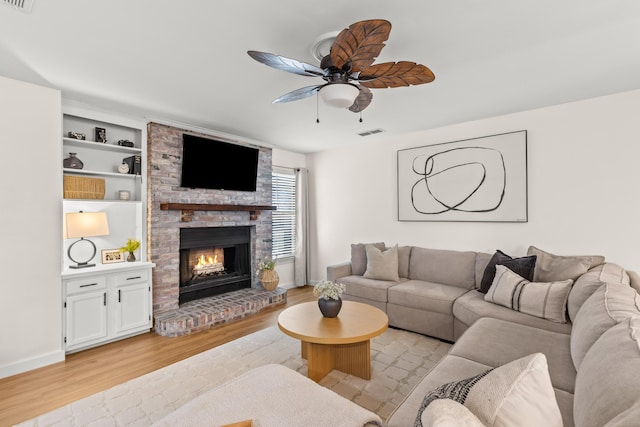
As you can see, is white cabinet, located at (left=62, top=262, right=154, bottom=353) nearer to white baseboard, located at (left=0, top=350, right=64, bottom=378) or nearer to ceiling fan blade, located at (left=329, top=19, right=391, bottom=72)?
white baseboard, located at (left=0, top=350, right=64, bottom=378)

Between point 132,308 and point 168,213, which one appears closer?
point 132,308

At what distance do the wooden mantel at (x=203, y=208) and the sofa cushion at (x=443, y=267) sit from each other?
7.98 ft

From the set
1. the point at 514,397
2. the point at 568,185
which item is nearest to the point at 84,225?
the point at 514,397

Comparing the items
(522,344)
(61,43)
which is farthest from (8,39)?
(522,344)

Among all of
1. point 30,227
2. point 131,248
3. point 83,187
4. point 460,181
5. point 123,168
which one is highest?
point 123,168

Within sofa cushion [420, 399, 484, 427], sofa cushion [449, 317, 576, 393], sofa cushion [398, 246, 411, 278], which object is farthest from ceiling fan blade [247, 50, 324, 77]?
sofa cushion [398, 246, 411, 278]

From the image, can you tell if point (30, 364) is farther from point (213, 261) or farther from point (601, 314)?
point (601, 314)

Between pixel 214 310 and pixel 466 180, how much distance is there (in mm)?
3603

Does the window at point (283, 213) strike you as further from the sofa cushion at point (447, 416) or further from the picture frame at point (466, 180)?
the sofa cushion at point (447, 416)

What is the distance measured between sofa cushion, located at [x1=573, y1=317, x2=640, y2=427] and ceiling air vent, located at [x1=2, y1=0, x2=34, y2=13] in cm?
300

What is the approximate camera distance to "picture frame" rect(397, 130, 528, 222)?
3564 millimetres

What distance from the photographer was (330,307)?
2.60 m

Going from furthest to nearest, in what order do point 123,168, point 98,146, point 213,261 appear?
point 213,261
point 123,168
point 98,146

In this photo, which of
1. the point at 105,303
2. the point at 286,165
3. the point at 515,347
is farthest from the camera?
the point at 286,165
